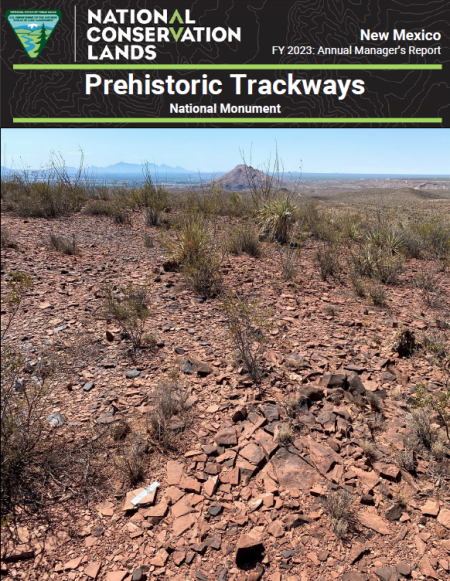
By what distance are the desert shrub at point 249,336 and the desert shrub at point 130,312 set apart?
90 cm

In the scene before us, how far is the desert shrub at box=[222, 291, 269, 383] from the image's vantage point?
3205mm

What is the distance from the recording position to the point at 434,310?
463cm

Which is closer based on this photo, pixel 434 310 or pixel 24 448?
pixel 24 448

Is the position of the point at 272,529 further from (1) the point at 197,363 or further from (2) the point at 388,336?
(2) the point at 388,336

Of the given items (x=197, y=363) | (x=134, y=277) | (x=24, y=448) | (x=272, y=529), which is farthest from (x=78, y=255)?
(x=272, y=529)

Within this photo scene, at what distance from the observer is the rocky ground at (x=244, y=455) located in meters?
1.82

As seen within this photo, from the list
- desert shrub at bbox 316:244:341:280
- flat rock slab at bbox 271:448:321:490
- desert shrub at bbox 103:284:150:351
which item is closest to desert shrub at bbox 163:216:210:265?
desert shrub at bbox 103:284:150:351

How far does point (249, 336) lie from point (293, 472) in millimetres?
1495

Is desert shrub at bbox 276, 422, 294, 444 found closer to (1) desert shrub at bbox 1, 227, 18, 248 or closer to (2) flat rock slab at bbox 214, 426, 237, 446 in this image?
(2) flat rock slab at bbox 214, 426, 237, 446

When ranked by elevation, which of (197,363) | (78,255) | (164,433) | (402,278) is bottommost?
(164,433)

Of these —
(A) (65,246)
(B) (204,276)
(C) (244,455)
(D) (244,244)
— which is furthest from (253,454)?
(A) (65,246)

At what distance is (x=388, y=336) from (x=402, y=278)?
2261mm

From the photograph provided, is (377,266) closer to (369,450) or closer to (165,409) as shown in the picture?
(369,450)

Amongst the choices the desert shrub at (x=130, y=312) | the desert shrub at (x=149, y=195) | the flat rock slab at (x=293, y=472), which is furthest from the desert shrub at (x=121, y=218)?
the flat rock slab at (x=293, y=472)
